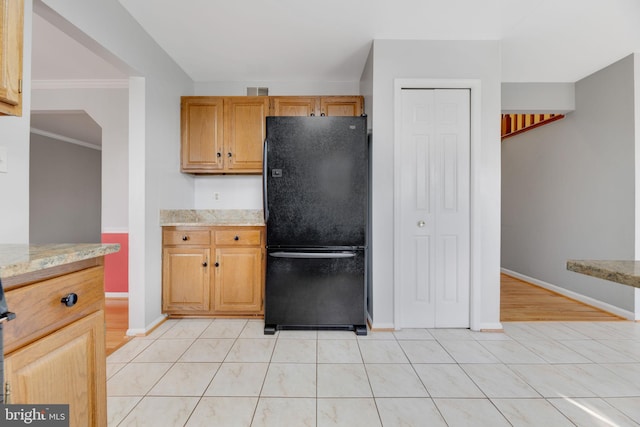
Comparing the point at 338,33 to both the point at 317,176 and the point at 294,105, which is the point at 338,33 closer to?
the point at 294,105

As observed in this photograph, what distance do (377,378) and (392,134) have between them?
185 centimetres

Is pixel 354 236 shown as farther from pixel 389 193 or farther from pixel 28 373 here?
pixel 28 373

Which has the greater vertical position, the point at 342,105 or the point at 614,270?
the point at 342,105

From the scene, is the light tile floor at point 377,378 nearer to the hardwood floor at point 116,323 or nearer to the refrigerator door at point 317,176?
the hardwood floor at point 116,323

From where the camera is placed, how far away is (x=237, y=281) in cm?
275

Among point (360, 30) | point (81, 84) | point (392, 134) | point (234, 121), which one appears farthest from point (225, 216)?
point (360, 30)

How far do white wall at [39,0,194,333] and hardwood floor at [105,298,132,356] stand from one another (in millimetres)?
146

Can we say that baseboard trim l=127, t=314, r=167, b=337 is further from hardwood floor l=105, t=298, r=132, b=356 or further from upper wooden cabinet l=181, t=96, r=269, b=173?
upper wooden cabinet l=181, t=96, r=269, b=173

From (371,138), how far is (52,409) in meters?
2.49

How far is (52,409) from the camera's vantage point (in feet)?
2.72

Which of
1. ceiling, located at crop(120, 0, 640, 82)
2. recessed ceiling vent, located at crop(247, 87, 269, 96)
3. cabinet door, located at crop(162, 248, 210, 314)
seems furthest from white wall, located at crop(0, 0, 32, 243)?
recessed ceiling vent, located at crop(247, 87, 269, 96)

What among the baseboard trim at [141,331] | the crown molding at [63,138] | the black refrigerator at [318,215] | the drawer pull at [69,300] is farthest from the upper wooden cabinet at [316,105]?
the crown molding at [63,138]

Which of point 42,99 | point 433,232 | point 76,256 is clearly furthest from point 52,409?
point 42,99

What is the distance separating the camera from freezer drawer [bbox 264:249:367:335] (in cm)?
245
